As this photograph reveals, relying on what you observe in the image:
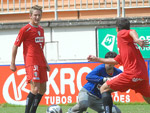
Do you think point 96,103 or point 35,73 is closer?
point 35,73

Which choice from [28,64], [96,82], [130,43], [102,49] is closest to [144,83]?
[130,43]

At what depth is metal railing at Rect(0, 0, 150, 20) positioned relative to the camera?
1338 cm

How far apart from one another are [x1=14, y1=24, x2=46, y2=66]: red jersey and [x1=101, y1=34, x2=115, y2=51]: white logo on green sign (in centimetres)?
465

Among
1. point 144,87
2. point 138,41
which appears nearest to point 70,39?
point 144,87

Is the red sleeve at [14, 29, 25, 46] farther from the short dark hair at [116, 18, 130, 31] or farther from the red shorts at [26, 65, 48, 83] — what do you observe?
the short dark hair at [116, 18, 130, 31]

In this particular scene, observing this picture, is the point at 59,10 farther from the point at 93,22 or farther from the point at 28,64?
the point at 28,64

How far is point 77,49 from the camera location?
13039 millimetres

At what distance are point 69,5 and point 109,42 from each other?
1938mm

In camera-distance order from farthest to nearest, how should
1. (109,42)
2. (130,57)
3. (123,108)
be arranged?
(109,42)
(123,108)
(130,57)

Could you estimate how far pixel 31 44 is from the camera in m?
8.12

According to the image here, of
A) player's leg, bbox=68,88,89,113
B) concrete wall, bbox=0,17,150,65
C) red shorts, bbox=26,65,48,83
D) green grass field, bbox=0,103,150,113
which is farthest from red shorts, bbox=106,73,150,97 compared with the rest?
concrete wall, bbox=0,17,150,65

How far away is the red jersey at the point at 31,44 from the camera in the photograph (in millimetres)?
8078

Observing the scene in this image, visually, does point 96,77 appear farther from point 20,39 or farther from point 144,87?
point 20,39

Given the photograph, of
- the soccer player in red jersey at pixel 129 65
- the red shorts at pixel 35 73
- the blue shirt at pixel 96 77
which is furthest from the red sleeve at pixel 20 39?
the soccer player in red jersey at pixel 129 65
